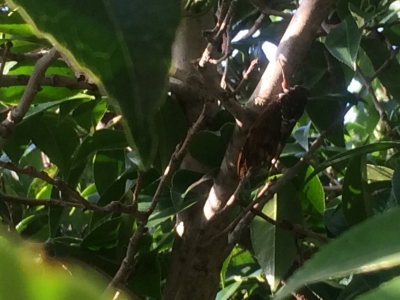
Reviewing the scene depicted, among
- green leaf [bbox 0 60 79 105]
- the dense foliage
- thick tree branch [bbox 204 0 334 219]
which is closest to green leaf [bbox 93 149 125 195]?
the dense foliage

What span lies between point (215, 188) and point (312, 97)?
0.44 feet

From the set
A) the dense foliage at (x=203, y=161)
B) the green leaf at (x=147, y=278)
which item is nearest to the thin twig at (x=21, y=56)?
the dense foliage at (x=203, y=161)

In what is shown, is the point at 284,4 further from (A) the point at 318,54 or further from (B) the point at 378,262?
(B) the point at 378,262

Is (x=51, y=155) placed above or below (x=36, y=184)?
above

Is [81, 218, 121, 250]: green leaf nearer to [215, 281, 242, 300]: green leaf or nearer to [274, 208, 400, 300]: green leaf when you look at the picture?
[215, 281, 242, 300]: green leaf

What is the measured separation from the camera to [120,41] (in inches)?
6.8

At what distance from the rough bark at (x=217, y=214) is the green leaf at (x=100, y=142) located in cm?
11

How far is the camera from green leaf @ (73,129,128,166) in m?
0.53

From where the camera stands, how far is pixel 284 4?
0.59 m

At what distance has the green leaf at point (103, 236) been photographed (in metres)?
0.52

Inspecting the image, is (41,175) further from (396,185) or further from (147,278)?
(396,185)

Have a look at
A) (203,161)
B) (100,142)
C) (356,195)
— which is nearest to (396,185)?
(356,195)

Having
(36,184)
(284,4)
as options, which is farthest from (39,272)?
(36,184)

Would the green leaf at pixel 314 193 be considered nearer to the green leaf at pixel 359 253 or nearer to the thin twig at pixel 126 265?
the thin twig at pixel 126 265
